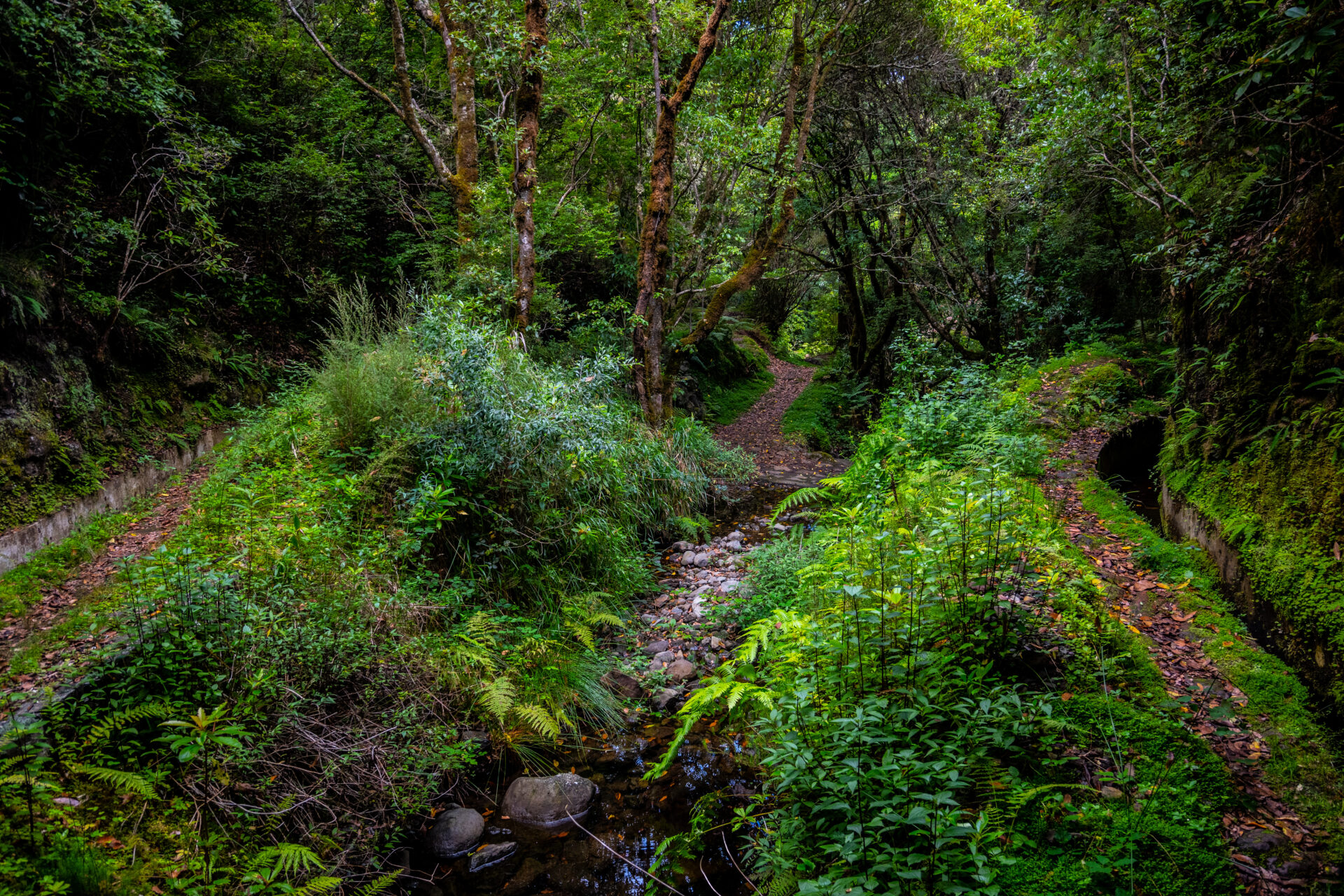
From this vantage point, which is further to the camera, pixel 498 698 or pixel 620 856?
pixel 498 698

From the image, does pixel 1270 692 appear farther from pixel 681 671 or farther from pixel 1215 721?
pixel 681 671

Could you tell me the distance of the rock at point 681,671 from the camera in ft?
17.4

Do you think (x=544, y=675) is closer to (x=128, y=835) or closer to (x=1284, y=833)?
(x=128, y=835)

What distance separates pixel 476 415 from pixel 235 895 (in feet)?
12.1

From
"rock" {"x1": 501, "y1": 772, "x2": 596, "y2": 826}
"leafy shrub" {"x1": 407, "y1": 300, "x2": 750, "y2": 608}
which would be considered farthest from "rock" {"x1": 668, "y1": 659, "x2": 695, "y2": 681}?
"rock" {"x1": 501, "y1": 772, "x2": 596, "y2": 826}

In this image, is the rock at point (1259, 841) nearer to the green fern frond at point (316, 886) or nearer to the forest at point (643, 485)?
the forest at point (643, 485)

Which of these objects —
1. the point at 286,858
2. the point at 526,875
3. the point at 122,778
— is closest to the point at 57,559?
the point at 122,778

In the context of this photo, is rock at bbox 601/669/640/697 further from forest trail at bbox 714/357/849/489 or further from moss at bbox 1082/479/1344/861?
forest trail at bbox 714/357/849/489

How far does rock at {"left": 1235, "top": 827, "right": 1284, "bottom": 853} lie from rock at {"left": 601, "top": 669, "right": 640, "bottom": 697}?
390 centimetres

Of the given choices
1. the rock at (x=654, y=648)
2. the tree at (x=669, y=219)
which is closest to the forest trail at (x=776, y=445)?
the tree at (x=669, y=219)

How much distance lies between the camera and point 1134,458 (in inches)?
274

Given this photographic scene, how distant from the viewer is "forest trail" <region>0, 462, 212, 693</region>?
3473mm

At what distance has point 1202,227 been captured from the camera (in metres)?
4.51

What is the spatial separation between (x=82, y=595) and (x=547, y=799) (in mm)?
4287
